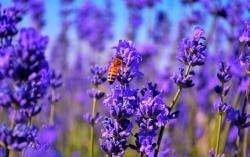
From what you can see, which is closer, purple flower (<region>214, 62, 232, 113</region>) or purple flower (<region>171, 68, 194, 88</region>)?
purple flower (<region>171, 68, 194, 88</region>)

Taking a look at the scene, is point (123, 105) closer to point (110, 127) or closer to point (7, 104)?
point (110, 127)

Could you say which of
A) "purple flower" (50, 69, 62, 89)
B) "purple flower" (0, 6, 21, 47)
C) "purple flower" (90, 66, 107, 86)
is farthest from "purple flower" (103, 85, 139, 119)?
"purple flower" (50, 69, 62, 89)

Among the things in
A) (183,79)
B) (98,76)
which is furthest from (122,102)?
(98,76)

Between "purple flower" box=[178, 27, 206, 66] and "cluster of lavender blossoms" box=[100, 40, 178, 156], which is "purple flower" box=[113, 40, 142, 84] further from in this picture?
"purple flower" box=[178, 27, 206, 66]

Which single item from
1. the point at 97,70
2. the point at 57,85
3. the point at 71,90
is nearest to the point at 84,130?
the point at 71,90

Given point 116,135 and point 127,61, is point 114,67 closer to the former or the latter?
point 127,61

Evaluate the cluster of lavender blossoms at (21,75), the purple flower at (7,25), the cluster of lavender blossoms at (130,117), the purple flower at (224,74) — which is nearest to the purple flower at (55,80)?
the purple flower at (7,25)
